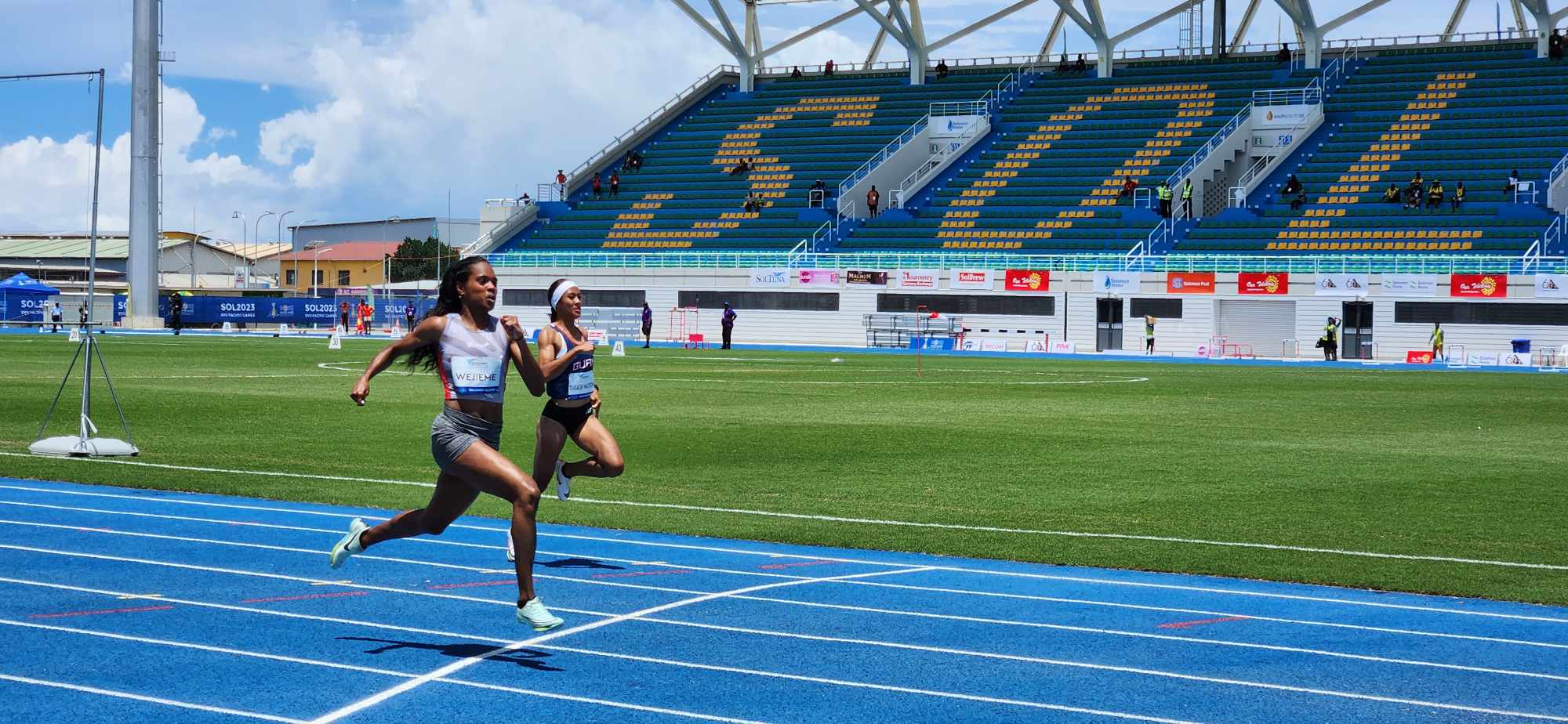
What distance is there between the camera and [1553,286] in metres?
51.0

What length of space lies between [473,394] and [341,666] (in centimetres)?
149

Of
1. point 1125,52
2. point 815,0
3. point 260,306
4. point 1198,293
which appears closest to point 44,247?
point 260,306

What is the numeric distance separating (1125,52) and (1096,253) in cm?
1786

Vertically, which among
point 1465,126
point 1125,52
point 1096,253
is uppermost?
point 1125,52

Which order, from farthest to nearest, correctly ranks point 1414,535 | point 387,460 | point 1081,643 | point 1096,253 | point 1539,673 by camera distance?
point 1096,253
point 387,460
point 1414,535
point 1081,643
point 1539,673

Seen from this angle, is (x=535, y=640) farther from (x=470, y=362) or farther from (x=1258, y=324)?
(x=1258, y=324)

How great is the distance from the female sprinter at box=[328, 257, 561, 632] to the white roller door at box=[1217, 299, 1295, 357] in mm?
50951

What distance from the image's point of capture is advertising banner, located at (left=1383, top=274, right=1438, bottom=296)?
175 ft

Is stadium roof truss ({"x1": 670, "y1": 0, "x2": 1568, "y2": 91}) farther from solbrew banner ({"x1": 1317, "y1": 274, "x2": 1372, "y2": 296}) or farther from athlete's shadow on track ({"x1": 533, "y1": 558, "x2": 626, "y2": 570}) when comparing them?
athlete's shadow on track ({"x1": 533, "y1": 558, "x2": 626, "y2": 570})

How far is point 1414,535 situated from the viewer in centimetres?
1353

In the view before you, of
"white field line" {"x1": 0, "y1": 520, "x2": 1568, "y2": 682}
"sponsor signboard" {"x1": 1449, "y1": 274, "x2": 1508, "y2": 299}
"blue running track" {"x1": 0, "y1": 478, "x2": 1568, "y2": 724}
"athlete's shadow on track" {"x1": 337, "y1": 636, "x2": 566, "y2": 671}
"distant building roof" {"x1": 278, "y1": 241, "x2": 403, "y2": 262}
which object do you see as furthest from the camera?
"distant building roof" {"x1": 278, "y1": 241, "x2": 403, "y2": 262}

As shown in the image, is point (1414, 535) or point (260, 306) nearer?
point (1414, 535)

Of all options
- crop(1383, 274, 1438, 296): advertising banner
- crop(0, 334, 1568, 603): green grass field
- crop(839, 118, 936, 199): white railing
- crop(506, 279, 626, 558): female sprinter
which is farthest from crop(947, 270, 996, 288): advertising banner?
crop(506, 279, 626, 558): female sprinter

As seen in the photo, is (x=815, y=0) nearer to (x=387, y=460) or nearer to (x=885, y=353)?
(x=885, y=353)
